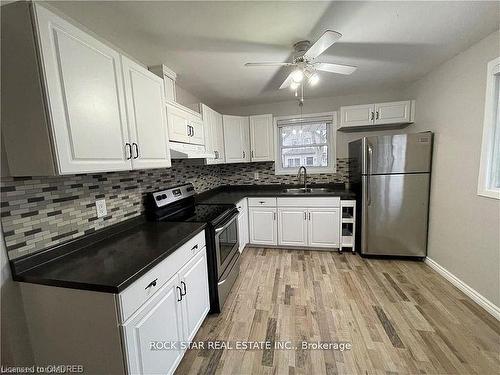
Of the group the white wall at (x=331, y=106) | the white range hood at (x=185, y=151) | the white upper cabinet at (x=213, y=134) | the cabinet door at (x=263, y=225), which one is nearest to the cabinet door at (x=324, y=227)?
the cabinet door at (x=263, y=225)

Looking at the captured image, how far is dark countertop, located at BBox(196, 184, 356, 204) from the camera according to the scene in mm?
2906

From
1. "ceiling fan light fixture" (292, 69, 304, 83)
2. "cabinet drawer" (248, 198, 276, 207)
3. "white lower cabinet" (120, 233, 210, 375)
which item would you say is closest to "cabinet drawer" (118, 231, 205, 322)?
"white lower cabinet" (120, 233, 210, 375)

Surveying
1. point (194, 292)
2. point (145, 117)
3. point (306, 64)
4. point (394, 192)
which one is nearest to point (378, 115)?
point (394, 192)

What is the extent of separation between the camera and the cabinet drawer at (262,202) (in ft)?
10.3

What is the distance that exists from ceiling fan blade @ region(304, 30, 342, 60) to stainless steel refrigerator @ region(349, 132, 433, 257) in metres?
1.52

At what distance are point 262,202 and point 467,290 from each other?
233 cm

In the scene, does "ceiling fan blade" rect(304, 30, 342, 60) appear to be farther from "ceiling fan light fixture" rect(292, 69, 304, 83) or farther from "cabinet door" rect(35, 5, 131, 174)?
"cabinet door" rect(35, 5, 131, 174)

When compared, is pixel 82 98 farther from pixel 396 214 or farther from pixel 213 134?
pixel 396 214

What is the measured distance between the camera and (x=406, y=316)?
1800 millimetres

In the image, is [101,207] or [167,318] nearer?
[167,318]

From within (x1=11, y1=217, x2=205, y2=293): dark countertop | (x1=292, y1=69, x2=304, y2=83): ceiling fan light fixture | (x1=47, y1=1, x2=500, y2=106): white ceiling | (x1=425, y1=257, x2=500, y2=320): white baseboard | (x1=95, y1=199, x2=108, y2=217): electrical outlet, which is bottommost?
(x1=425, y1=257, x2=500, y2=320): white baseboard

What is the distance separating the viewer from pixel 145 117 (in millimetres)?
1506

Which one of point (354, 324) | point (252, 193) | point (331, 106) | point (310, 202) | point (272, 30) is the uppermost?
point (272, 30)

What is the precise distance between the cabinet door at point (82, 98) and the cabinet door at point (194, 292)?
818mm
